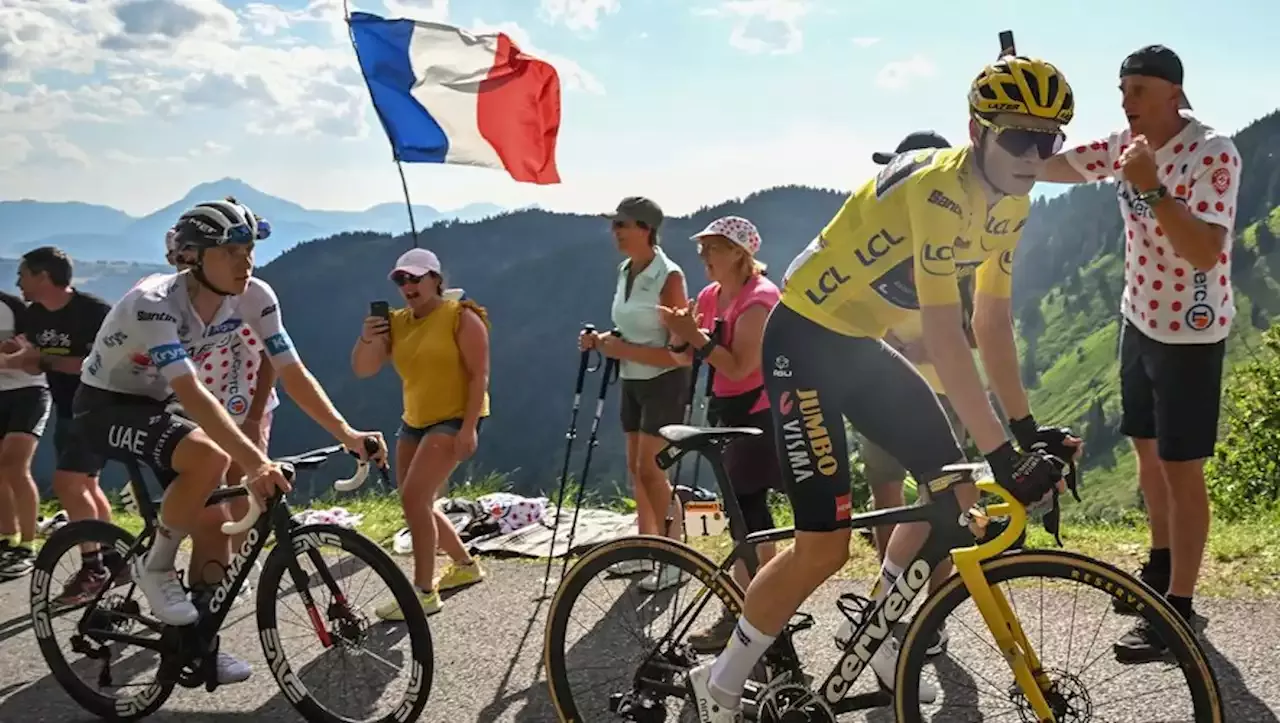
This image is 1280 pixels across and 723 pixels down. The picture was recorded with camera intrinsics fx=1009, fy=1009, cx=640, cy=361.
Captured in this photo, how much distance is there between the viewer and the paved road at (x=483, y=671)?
446cm

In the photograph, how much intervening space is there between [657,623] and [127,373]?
2743 millimetres

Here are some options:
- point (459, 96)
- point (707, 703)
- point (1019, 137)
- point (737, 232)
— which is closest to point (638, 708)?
point (707, 703)

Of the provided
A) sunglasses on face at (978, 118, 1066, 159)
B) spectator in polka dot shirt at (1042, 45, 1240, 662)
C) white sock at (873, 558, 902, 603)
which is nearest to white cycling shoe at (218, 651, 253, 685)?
white sock at (873, 558, 902, 603)

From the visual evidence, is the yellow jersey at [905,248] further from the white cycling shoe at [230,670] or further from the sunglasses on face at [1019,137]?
the white cycling shoe at [230,670]

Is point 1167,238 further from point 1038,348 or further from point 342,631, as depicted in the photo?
point 1038,348

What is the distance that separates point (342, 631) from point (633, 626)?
4.55 ft

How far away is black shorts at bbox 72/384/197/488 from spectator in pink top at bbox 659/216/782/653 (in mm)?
2412

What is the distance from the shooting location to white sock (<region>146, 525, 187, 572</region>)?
4559 millimetres

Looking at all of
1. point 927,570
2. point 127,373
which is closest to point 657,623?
point 927,570

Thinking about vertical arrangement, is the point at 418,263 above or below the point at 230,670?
above

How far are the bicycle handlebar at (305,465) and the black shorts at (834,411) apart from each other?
1904 millimetres

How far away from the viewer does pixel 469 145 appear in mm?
9359

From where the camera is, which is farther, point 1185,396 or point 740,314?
point 740,314

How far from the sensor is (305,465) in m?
4.42
